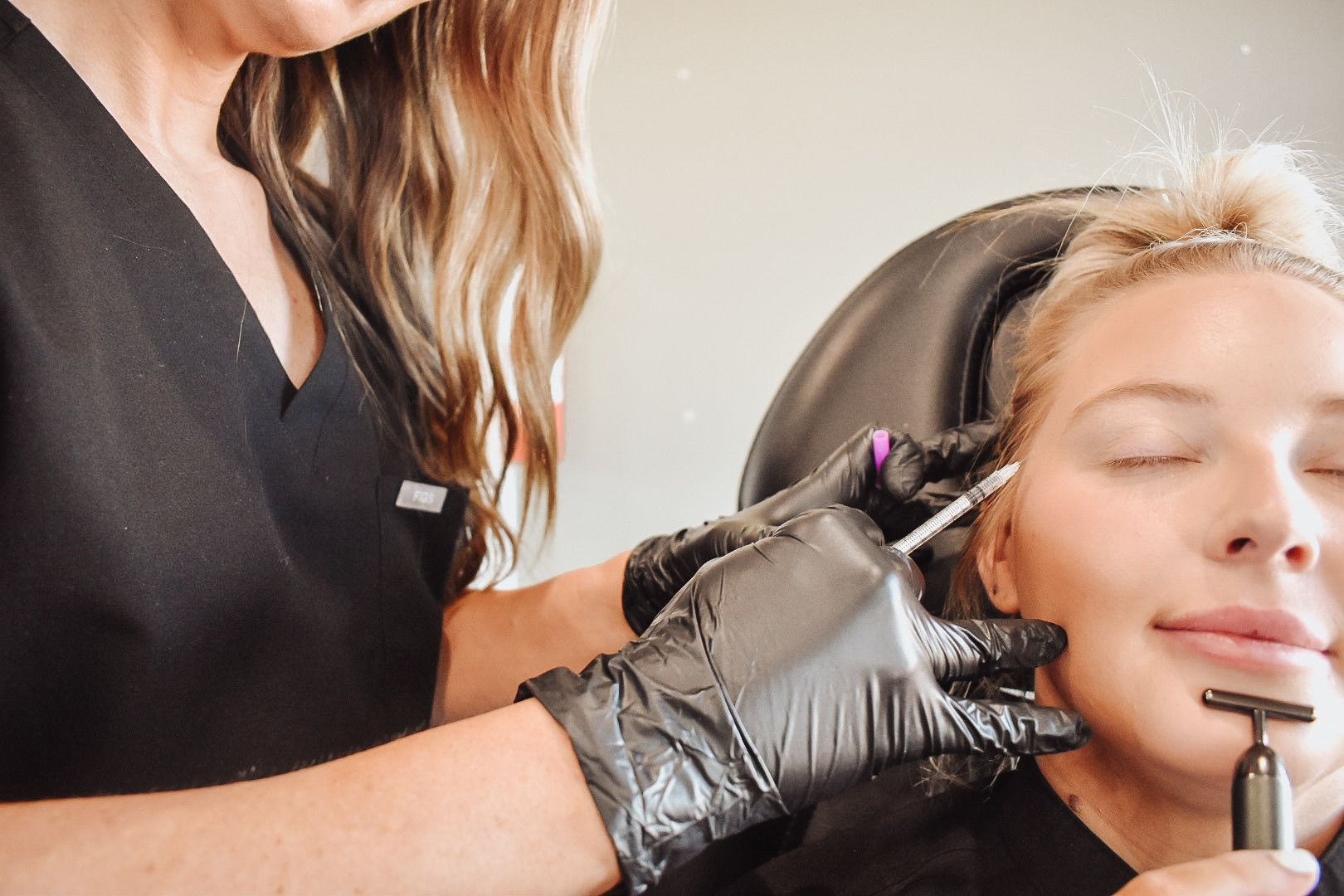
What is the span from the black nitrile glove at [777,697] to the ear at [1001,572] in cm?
16

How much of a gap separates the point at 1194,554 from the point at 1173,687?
0.33 ft

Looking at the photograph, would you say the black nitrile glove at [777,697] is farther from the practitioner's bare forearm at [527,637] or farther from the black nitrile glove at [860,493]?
the practitioner's bare forearm at [527,637]

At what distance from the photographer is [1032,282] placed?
1137 mm

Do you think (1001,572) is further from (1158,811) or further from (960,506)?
(1158,811)

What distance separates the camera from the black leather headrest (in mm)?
1094

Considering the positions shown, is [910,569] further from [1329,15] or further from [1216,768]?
[1329,15]

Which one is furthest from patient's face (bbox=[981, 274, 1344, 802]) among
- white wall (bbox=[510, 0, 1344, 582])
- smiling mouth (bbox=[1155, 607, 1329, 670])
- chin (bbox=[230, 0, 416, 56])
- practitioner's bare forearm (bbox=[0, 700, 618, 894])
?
white wall (bbox=[510, 0, 1344, 582])

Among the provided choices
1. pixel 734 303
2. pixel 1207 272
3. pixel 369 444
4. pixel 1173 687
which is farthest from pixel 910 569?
pixel 734 303

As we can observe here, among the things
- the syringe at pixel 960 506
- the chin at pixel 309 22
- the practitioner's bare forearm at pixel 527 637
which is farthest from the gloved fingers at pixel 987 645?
the chin at pixel 309 22

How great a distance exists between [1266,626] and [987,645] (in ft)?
0.62

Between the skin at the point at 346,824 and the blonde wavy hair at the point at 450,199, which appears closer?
the skin at the point at 346,824

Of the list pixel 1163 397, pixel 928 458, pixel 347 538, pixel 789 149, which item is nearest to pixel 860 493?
pixel 928 458

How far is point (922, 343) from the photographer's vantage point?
1.09 meters

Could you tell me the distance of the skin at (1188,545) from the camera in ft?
2.27
